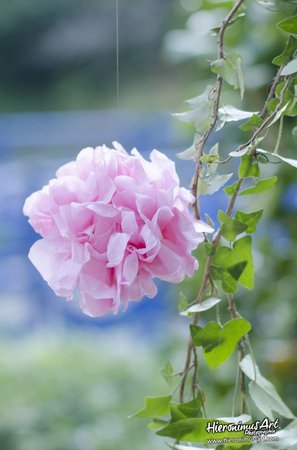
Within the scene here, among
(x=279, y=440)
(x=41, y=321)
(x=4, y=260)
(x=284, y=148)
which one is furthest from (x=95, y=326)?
(x=279, y=440)

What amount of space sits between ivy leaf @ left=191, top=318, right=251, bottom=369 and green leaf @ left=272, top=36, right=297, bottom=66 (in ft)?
0.61

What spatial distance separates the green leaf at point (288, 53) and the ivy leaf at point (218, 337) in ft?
0.61

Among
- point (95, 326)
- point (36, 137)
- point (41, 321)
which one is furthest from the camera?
point (36, 137)

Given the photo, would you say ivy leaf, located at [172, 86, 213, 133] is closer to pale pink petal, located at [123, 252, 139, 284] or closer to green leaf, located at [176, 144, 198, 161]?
green leaf, located at [176, 144, 198, 161]

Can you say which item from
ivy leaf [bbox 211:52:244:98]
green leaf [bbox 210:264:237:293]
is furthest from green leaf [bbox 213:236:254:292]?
ivy leaf [bbox 211:52:244:98]

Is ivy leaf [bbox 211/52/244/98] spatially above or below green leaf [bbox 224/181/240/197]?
above

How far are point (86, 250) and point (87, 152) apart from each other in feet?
0.25

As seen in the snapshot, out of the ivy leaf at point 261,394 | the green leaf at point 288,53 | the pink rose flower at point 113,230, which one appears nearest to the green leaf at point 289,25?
the green leaf at point 288,53

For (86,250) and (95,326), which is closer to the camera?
(86,250)

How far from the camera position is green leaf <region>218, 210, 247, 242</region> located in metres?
0.56

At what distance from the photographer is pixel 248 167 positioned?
0.56 meters

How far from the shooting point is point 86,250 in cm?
51

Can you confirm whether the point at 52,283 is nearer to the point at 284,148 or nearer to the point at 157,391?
the point at 284,148

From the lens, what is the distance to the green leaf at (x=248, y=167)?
1.84 feet
